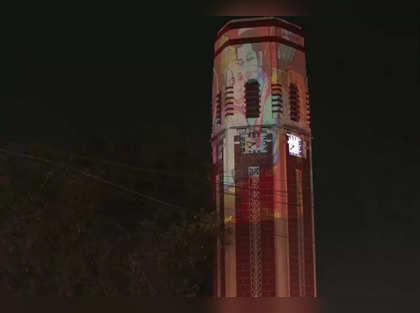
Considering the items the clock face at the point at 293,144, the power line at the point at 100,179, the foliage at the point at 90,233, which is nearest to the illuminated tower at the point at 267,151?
the clock face at the point at 293,144

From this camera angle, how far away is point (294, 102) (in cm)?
1639

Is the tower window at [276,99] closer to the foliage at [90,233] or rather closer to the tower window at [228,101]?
the tower window at [228,101]

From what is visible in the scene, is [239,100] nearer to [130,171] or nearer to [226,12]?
[130,171]

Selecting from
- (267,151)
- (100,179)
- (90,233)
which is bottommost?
(90,233)

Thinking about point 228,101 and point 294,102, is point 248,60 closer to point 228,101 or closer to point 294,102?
point 228,101

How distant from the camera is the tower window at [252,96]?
52.3 ft

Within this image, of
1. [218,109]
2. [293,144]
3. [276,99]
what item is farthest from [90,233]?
[218,109]

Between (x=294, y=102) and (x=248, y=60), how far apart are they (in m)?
1.46

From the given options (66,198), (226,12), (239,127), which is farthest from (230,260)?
(226,12)

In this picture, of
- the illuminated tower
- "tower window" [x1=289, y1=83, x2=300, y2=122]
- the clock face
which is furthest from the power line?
"tower window" [x1=289, y1=83, x2=300, y2=122]

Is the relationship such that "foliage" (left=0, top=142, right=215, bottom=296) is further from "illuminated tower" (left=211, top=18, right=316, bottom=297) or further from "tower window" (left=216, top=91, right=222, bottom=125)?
"tower window" (left=216, top=91, right=222, bottom=125)

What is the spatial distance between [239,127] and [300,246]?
305 cm

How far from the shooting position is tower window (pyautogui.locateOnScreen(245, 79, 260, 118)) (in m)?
16.0

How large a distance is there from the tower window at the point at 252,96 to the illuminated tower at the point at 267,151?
0.07ft
